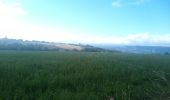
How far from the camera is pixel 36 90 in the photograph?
304 inches

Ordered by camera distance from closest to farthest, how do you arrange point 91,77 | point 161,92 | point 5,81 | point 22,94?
1. point 22,94
2. point 5,81
3. point 161,92
4. point 91,77

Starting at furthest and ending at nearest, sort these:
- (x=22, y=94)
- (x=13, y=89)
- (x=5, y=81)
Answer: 1. (x=5, y=81)
2. (x=13, y=89)
3. (x=22, y=94)

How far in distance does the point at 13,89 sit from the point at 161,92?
5.03m

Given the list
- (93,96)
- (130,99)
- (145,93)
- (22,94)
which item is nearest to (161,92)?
(145,93)

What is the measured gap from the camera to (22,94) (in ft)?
22.6

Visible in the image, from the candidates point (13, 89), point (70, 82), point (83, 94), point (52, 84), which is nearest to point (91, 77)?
point (70, 82)

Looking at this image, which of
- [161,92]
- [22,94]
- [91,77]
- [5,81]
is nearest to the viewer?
[22,94]

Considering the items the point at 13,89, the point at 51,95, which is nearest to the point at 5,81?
the point at 13,89

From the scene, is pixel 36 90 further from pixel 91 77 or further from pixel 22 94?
pixel 91 77

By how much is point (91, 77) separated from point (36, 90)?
343cm

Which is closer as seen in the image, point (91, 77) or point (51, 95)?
point (51, 95)

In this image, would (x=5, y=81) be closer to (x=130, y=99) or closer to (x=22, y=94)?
(x=22, y=94)

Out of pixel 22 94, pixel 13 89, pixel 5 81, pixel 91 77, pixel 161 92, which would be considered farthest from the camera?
pixel 91 77

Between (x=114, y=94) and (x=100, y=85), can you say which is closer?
(x=114, y=94)
